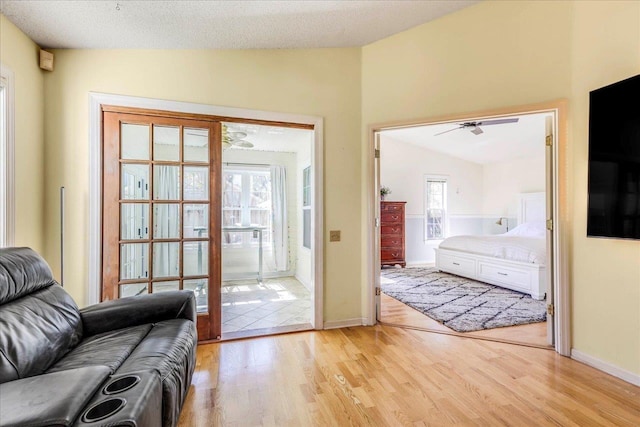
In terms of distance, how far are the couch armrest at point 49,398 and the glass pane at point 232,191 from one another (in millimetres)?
4467

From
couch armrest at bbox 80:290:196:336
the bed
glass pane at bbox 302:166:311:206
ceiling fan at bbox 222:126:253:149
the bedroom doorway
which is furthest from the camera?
glass pane at bbox 302:166:311:206

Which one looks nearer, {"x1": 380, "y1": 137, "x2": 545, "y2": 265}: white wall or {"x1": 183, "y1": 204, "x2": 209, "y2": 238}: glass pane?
{"x1": 183, "y1": 204, "x2": 209, "y2": 238}: glass pane

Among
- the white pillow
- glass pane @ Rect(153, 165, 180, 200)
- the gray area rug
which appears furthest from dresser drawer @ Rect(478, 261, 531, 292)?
glass pane @ Rect(153, 165, 180, 200)

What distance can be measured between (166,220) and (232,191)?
2.90m

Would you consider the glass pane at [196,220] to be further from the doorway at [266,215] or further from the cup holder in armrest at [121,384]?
the doorway at [266,215]

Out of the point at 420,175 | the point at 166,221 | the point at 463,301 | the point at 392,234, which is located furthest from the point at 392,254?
the point at 166,221

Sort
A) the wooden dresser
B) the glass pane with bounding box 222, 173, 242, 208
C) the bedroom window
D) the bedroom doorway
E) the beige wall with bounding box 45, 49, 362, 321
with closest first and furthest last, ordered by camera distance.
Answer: the beige wall with bounding box 45, 49, 362, 321, the bedroom doorway, the glass pane with bounding box 222, 173, 242, 208, the wooden dresser, the bedroom window

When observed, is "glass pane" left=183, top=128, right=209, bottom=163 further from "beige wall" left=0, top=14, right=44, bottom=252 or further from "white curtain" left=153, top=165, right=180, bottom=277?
"beige wall" left=0, top=14, right=44, bottom=252

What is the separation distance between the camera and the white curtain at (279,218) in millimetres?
5586

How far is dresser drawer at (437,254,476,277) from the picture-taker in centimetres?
519

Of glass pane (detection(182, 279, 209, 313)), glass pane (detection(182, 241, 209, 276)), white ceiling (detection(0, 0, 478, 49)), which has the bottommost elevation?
glass pane (detection(182, 279, 209, 313))

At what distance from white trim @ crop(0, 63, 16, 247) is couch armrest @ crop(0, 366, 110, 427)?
1539mm

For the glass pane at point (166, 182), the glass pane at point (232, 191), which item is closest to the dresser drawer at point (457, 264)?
the glass pane at point (232, 191)

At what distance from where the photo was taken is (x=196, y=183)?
2.73 m
